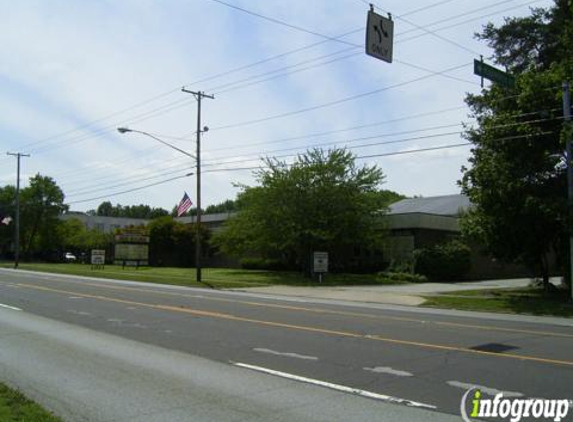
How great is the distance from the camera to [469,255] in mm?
43000

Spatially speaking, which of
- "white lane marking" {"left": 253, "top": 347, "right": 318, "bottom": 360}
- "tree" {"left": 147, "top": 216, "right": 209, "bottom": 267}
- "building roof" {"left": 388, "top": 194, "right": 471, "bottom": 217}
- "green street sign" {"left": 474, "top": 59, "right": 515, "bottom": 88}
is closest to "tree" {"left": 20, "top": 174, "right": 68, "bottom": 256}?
"tree" {"left": 147, "top": 216, "right": 209, "bottom": 267}

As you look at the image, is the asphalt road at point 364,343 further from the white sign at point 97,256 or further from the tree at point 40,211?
the tree at point 40,211

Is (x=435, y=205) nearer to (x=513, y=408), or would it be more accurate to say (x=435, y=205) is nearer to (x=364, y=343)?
(x=364, y=343)

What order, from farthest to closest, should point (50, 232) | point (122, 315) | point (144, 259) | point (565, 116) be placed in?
1. point (50, 232)
2. point (144, 259)
3. point (565, 116)
4. point (122, 315)

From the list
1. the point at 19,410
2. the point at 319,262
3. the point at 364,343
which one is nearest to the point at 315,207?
the point at 319,262

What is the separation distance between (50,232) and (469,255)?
64.1 m

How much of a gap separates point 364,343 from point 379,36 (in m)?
6.42

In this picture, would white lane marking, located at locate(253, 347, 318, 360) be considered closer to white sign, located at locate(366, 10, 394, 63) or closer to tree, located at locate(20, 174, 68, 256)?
white sign, located at locate(366, 10, 394, 63)

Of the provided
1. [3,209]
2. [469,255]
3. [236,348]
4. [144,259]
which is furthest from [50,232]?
[236,348]

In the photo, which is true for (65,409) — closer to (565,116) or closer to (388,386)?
(388,386)

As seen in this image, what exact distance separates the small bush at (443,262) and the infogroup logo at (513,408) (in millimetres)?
34977

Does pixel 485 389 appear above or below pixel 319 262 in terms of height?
below

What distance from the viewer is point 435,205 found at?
181 feet

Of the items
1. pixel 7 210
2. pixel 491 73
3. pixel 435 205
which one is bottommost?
pixel 435 205
